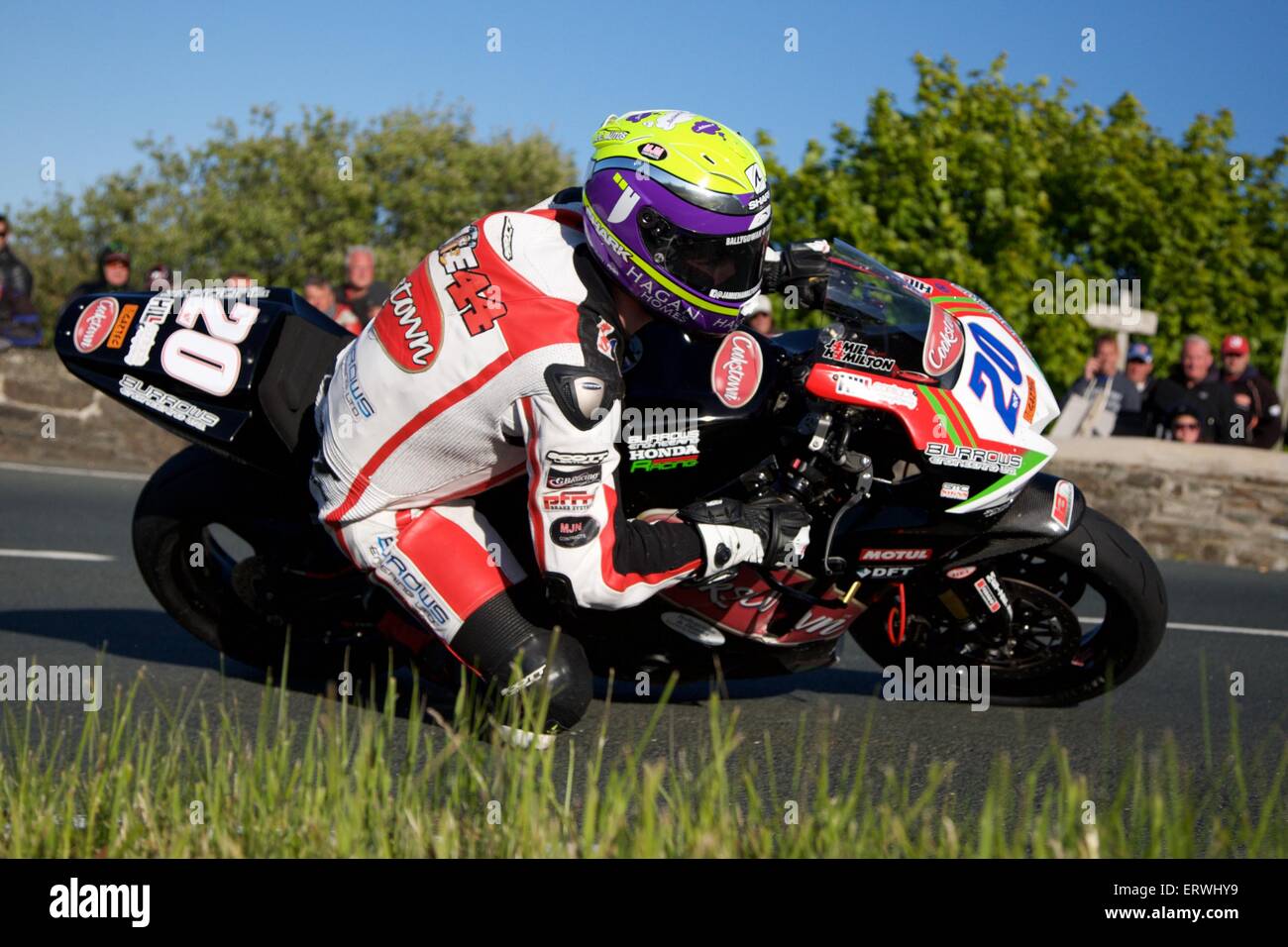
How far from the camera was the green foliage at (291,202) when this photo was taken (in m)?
34.2

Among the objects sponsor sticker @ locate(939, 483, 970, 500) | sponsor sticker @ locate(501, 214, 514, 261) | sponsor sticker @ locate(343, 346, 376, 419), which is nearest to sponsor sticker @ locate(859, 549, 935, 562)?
sponsor sticker @ locate(939, 483, 970, 500)

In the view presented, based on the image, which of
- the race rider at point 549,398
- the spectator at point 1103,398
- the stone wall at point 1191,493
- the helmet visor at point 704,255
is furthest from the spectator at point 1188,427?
the helmet visor at point 704,255

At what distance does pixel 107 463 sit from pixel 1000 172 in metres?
11.6

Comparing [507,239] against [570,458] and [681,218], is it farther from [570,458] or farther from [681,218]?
[570,458]

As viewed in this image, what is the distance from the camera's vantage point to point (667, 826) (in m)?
2.80

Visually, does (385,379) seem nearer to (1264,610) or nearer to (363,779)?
(363,779)

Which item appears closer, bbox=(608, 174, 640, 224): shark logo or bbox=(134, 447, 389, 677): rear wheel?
bbox=(608, 174, 640, 224): shark logo

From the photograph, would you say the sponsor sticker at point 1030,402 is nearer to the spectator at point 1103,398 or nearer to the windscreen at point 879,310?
the windscreen at point 879,310

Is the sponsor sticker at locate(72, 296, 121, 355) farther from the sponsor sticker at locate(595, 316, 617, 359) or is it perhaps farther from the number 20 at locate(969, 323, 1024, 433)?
the number 20 at locate(969, 323, 1024, 433)

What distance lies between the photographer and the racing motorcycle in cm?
408

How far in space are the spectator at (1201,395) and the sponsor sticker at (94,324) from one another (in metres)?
8.43

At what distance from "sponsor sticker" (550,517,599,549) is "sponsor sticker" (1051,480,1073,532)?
1.33 metres

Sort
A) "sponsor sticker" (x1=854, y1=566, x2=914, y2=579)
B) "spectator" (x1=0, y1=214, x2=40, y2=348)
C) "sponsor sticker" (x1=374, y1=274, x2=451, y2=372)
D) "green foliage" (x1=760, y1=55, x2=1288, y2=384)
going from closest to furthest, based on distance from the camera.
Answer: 1. "sponsor sticker" (x1=374, y1=274, x2=451, y2=372)
2. "sponsor sticker" (x1=854, y1=566, x2=914, y2=579)
3. "spectator" (x1=0, y1=214, x2=40, y2=348)
4. "green foliage" (x1=760, y1=55, x2=1288, y2=384)

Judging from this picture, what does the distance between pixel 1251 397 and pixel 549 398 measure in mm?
8749
